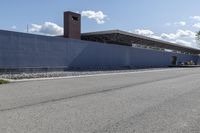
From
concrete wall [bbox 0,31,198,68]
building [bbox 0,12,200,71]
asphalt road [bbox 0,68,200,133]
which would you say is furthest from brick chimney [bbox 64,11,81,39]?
asphalt road [bbox 0,68,200,133]

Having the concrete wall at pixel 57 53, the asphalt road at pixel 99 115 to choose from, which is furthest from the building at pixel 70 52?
the asphalt road at pixel 99 115

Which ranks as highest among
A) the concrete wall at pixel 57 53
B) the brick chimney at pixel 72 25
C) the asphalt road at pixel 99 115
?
the brick chimney at pixel 72 25

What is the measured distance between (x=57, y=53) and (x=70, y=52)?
233 cm

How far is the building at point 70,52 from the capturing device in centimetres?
2378

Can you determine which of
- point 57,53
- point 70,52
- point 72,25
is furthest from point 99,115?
point 72,25

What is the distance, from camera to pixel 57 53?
94.1 ft

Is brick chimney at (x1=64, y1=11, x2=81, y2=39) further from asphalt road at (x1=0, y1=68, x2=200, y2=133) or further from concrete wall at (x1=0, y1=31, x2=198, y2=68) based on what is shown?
asphalt road at (x1=0, y1=68, x2=200, y2=133)

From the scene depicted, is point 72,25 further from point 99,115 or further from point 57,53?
point 99,115

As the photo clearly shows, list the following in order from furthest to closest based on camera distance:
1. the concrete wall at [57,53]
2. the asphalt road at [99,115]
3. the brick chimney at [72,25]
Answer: the brick chimney at [72,25] → the concrete wall at [57,53] → the asphalt road at [99,115]

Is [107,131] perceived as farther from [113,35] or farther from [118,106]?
[113,35]

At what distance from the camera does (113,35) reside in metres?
43.5

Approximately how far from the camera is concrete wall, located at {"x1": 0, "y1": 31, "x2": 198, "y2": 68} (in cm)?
2353

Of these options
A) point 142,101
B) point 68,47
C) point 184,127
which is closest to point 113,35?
point 68,47

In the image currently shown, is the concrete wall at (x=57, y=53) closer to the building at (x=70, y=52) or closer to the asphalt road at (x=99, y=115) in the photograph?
the building at (x=70, y=52)
